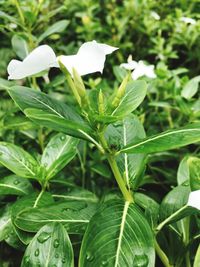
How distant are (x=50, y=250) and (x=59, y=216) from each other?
0.10 metres

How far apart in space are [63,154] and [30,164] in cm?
11

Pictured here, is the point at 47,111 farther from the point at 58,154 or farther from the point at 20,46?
the point at 20,46

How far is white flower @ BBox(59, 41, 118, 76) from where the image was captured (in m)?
0.77

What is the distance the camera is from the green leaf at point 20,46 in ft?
5.25

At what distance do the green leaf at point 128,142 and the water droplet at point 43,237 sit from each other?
26 centimetres

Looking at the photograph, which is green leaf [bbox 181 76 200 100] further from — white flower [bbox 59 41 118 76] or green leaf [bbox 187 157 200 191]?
white flower [bbox 59 41 118 76]

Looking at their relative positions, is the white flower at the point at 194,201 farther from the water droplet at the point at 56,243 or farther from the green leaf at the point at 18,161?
the green leaf at the point at 18,161

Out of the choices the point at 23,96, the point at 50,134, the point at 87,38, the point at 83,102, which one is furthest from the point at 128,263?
the point at 87,38

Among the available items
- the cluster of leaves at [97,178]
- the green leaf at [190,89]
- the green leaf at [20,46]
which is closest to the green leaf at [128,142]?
the cluster of leaves at [97,178]

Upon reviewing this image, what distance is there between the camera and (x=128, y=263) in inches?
31.0

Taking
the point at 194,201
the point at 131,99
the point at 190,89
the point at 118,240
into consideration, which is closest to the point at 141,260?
the point at 118,240

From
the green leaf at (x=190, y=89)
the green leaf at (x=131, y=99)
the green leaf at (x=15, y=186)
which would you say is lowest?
the green leaf at (x=15, y=186)

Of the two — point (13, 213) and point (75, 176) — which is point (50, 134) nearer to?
point (75, 176)

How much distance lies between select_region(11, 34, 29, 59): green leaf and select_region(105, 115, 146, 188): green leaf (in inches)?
26.1
